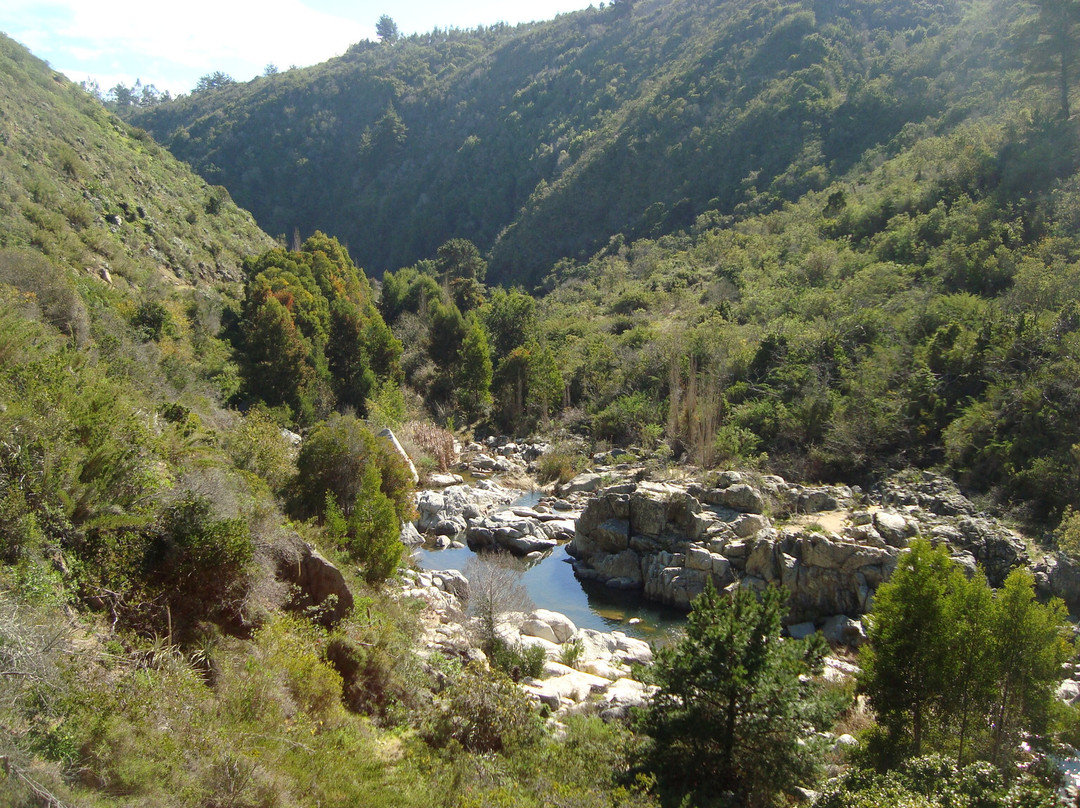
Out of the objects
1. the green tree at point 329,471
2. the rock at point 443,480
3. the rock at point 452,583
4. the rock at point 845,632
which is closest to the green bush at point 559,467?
the rock at point 443,480

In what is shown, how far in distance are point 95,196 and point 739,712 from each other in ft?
137

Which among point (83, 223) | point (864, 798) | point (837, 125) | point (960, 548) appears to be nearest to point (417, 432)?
point (83, 223)

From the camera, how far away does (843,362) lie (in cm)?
2922

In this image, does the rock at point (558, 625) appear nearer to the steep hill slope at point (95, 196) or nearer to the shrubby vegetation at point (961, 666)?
the shrubby vegetation at point (961, 666)

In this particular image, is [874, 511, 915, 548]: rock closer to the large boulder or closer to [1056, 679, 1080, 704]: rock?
[1056, 679, 1080, 704]: rock

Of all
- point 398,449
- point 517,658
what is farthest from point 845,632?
point 398,449

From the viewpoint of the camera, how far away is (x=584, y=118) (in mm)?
88250

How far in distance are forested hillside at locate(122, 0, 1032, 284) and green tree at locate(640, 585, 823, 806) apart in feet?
142

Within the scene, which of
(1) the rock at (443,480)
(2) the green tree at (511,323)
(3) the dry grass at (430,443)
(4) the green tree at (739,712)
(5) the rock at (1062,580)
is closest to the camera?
(4) the green tree at (739,712)

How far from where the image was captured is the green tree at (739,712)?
8719mm

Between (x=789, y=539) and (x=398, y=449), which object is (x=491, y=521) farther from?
(x=789, y=539)

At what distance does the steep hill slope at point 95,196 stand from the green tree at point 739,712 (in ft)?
88.2

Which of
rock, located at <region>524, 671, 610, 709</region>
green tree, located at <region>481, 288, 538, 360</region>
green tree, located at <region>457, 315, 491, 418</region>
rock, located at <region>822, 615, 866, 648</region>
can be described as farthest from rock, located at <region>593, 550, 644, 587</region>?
green tree, located at <region>481, 288, 538, 360</region>

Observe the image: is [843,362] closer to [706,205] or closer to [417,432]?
[417,432]
